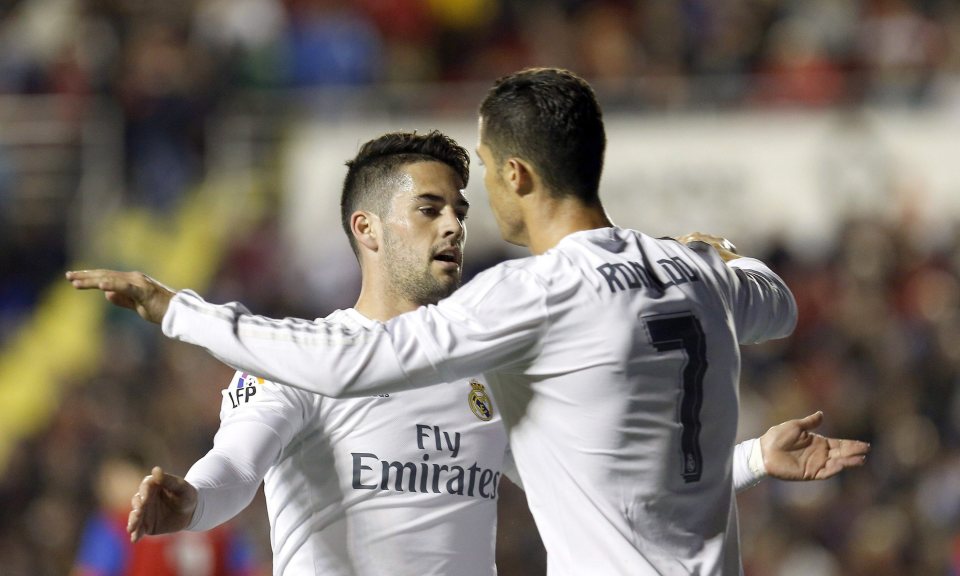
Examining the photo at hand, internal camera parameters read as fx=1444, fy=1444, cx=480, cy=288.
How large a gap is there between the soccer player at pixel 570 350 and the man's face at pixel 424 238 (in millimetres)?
674

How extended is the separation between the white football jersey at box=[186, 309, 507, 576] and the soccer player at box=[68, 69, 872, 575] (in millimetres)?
534

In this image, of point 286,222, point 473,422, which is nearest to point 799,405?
point 286,222

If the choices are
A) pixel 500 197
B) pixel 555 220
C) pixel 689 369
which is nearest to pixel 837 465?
pixel 689 369

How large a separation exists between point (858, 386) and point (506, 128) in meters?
6.74

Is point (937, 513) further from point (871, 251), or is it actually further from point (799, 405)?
point (871, 251)

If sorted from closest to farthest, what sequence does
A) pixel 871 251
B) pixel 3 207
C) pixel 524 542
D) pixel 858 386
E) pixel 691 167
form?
pixel 524 542
pixel 858 386
pixel 871 251
pixel 691 167
pixel 3 207

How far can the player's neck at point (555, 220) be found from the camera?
3197mm

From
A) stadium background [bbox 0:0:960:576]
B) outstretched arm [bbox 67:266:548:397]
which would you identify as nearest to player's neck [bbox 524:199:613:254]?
outstretched arm [bbox 67:266:548:397]

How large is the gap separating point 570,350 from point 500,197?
0.42 meters

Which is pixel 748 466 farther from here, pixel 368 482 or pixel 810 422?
pixel 368 482

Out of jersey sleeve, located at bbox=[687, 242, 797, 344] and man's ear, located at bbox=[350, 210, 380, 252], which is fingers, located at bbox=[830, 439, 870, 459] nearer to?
jersey sleeve, located at bbox=[687, 242, 797, 344]

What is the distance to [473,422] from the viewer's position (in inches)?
151

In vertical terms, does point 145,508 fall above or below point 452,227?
below

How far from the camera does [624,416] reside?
3053mm
